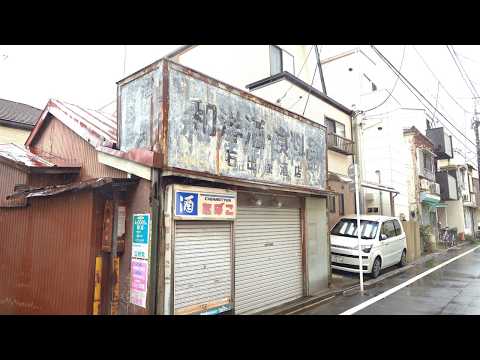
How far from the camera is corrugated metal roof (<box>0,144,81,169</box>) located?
7.40 meters

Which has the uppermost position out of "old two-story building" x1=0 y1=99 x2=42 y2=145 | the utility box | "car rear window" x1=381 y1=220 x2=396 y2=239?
the utility box

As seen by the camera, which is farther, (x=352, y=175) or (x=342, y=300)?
(x=352, y=175)

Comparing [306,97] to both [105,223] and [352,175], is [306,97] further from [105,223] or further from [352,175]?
[105,223]

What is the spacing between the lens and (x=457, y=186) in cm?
2920

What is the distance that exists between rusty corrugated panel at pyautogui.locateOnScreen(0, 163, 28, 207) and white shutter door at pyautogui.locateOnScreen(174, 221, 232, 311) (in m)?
4.24

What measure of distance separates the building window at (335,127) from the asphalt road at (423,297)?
6726 millimetres

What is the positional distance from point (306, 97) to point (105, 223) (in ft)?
33.7

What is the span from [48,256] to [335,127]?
13.0m

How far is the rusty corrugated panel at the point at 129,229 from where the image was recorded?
243 inches

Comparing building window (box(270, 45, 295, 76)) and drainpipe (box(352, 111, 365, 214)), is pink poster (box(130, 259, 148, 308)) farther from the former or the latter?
drainpipe (box(352, 111, 365, 214))

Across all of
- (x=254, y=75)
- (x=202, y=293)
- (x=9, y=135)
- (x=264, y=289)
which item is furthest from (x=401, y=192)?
(x=9, y=135)

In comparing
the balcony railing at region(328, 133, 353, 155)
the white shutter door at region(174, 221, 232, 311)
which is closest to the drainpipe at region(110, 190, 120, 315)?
the white shutter door at region(174, 221, 232, 311)

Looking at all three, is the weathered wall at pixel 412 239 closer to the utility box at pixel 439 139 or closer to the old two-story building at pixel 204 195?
the old two-story building at pixel 204 195

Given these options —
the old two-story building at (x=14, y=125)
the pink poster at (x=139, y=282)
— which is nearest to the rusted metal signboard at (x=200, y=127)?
the pink poster at (x=139, y=282)
